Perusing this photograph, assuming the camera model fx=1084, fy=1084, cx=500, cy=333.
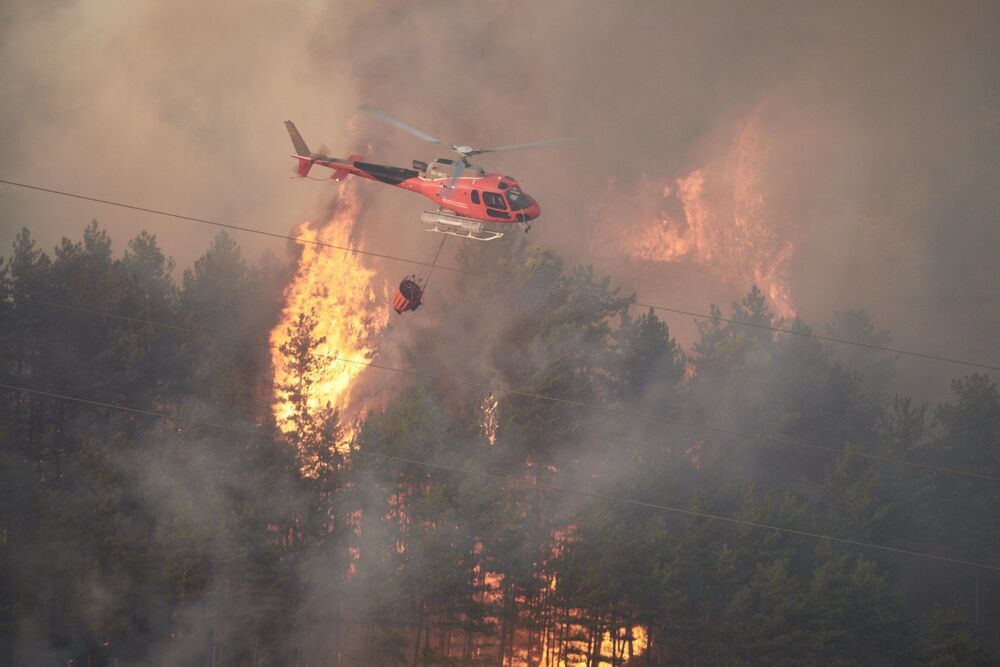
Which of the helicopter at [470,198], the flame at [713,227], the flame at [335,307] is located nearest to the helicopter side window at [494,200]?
the helicopter at [470,198]

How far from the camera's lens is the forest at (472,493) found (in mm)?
56312

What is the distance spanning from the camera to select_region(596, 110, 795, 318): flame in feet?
331

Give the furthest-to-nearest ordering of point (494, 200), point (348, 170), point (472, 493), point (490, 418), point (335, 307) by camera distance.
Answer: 1. point (335, 307)
2. point (490, 418)
3. point (472, 493)
4. point (348, 170)
5. point (494, 200)

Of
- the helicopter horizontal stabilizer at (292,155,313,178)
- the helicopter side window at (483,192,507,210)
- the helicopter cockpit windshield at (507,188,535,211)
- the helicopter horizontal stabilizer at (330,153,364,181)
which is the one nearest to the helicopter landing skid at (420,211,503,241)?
the helicopter side window at (483,192,507,210)

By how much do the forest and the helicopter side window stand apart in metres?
11.6

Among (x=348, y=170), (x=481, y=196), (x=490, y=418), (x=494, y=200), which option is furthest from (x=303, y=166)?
(x=490, y=418)

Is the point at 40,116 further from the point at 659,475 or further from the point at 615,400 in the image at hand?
the point at 659,475

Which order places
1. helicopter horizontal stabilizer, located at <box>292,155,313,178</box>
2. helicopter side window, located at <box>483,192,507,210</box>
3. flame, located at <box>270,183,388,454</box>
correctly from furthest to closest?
flame, located at <box>270,183,388,454</box>, helicopter horizontal stabilizer, located at <box>292,155,313,178</box>, helicopter side window, located at <box>483,192,507,210</box>

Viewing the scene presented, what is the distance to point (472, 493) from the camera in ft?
191

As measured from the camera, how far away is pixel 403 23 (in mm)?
95625

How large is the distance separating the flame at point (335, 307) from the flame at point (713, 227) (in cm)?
2804

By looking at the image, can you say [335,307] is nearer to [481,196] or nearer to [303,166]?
[303,166]

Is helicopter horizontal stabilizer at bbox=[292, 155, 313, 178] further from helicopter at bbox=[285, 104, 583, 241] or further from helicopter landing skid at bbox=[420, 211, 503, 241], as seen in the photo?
helicopter landing skid at bbox=[420, 211, 503, 241]

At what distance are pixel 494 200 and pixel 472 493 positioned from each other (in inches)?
790
